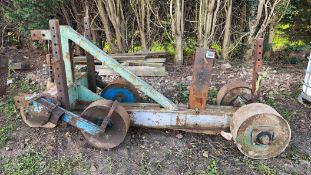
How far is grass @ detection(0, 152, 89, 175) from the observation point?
2994mm

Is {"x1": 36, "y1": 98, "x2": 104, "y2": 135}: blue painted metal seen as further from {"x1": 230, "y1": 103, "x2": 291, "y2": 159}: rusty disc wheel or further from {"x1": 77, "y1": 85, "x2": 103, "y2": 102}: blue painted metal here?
{"x1": 230, "y1": 103, "x2": 291, "y2": 159}: rusty disc wheel

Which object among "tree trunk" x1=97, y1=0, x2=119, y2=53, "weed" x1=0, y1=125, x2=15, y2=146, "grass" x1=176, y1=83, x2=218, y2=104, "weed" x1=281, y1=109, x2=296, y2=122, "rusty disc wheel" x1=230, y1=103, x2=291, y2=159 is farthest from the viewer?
"tree trunk" x1=97, y1=0, x2=119, y2=53

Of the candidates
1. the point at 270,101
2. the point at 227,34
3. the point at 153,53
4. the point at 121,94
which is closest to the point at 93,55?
the point at 121,94

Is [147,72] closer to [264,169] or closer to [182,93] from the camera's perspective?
[182,93]

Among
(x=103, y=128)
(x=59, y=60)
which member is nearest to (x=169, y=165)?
(x=103, y=128)

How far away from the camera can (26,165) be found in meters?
3.07

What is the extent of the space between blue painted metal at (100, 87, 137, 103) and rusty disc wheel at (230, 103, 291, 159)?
1338mm

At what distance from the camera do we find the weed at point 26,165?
118 inches

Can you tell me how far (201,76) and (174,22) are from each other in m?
3.12

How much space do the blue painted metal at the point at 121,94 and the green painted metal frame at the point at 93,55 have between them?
0.37 metres

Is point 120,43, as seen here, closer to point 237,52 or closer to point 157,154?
point 237,52

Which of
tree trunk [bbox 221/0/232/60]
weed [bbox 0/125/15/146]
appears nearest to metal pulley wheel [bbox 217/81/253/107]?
weed [bbox 0/125/15/146]

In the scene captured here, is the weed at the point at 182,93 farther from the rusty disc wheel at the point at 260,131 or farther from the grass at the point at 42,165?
the grass at the point at 42,165

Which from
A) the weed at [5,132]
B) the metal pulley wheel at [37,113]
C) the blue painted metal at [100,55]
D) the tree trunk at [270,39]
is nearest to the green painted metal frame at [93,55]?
the blue painted metal at [100,55]
